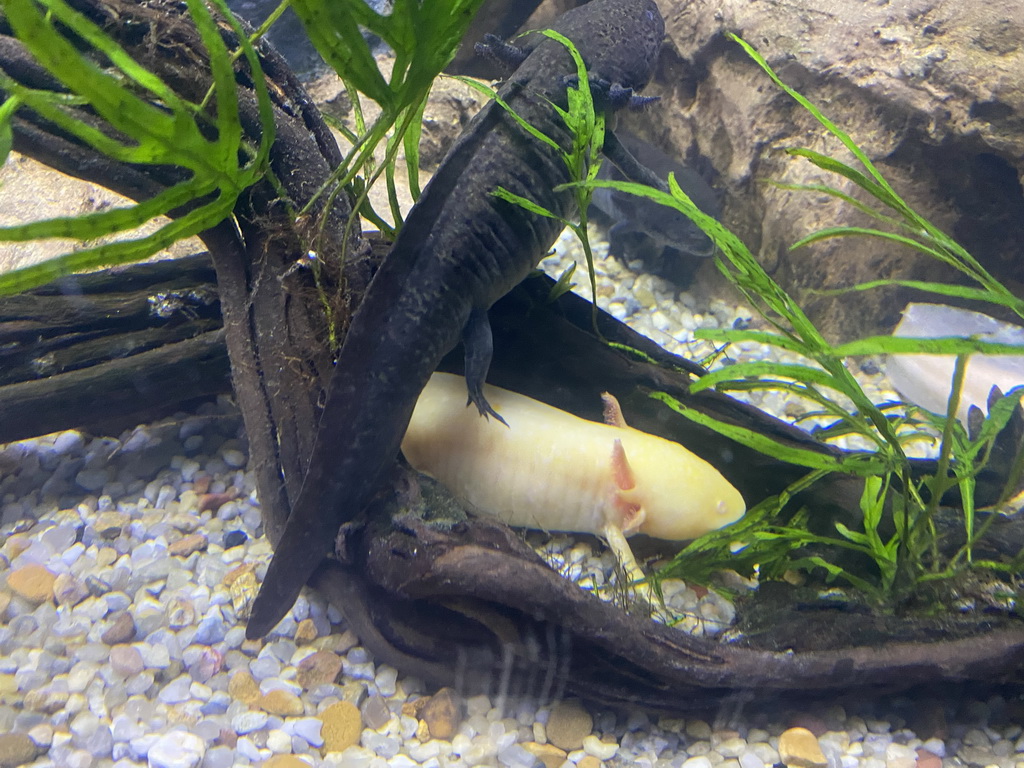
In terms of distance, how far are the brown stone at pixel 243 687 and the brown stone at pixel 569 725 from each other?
1.28m

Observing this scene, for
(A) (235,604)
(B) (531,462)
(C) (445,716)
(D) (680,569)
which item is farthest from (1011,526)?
(A) (235,604)

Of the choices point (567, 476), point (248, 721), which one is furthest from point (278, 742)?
point (567, 476)

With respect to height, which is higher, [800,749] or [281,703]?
[800,749]

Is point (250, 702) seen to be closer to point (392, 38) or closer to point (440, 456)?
point (440, 456)

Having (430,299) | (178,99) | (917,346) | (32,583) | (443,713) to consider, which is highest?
(917,346)

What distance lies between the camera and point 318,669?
2.87 m

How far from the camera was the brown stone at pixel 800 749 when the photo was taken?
2553 mm

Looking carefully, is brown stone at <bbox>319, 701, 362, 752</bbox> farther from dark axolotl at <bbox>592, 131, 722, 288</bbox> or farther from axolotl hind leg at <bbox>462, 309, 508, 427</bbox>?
dark axolotl at <bbox>592, 131, 722, 288</bbox>

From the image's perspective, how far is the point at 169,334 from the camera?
3.84 metres

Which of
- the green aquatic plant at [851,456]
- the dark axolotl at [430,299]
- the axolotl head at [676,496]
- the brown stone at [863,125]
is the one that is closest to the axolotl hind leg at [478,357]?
the dark axolotl at [430,299]

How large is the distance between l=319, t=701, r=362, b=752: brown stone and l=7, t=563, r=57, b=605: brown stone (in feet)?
5.23

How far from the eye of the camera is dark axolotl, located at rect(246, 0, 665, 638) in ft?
9.70

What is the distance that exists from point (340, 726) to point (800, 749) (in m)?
1.91

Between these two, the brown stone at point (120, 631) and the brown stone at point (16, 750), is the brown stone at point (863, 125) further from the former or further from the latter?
the brown stone at point (16, 750)
